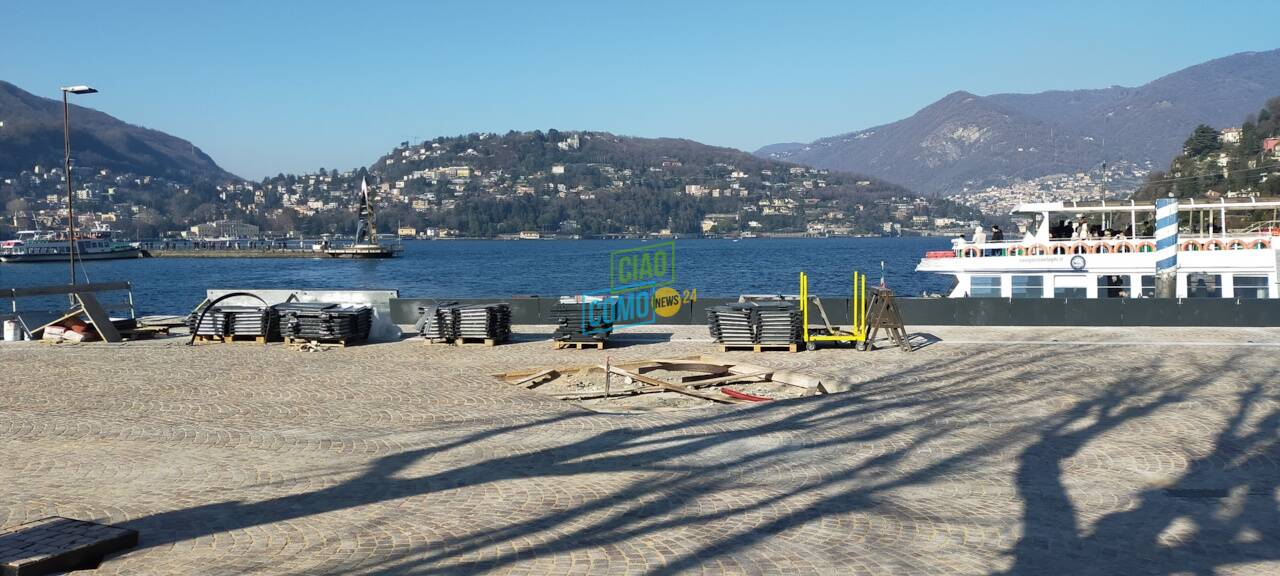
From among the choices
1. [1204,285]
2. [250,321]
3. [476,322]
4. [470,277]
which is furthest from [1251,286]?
[470,277]

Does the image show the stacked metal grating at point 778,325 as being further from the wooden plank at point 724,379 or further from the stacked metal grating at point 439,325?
the stacked metal grating at point 439,325

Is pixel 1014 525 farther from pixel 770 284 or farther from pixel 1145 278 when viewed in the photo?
pixel 770 284

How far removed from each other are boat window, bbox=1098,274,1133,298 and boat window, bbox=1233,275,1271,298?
2.96 m

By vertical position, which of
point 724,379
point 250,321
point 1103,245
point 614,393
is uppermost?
point 1103,245

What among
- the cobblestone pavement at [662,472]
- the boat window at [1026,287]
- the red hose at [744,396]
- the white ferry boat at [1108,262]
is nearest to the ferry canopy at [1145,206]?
the white ferry boat at [1108,262]

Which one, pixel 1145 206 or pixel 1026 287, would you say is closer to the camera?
pixel 1026 287

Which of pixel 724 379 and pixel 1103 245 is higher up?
pixel 1103 245

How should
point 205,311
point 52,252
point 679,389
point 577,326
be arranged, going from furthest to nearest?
1. point 52,252
2. point 205,311
3. point 577,326
4. point 679,389

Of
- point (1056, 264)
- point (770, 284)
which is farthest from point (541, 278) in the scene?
point (1056, 264)

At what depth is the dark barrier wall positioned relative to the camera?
2558 centimetres

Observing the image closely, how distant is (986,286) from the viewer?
33.7m

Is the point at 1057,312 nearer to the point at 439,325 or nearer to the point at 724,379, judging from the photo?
the point at 724,379

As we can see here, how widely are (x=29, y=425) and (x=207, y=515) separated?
6.34 meters

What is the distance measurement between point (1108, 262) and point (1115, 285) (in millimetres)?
796
